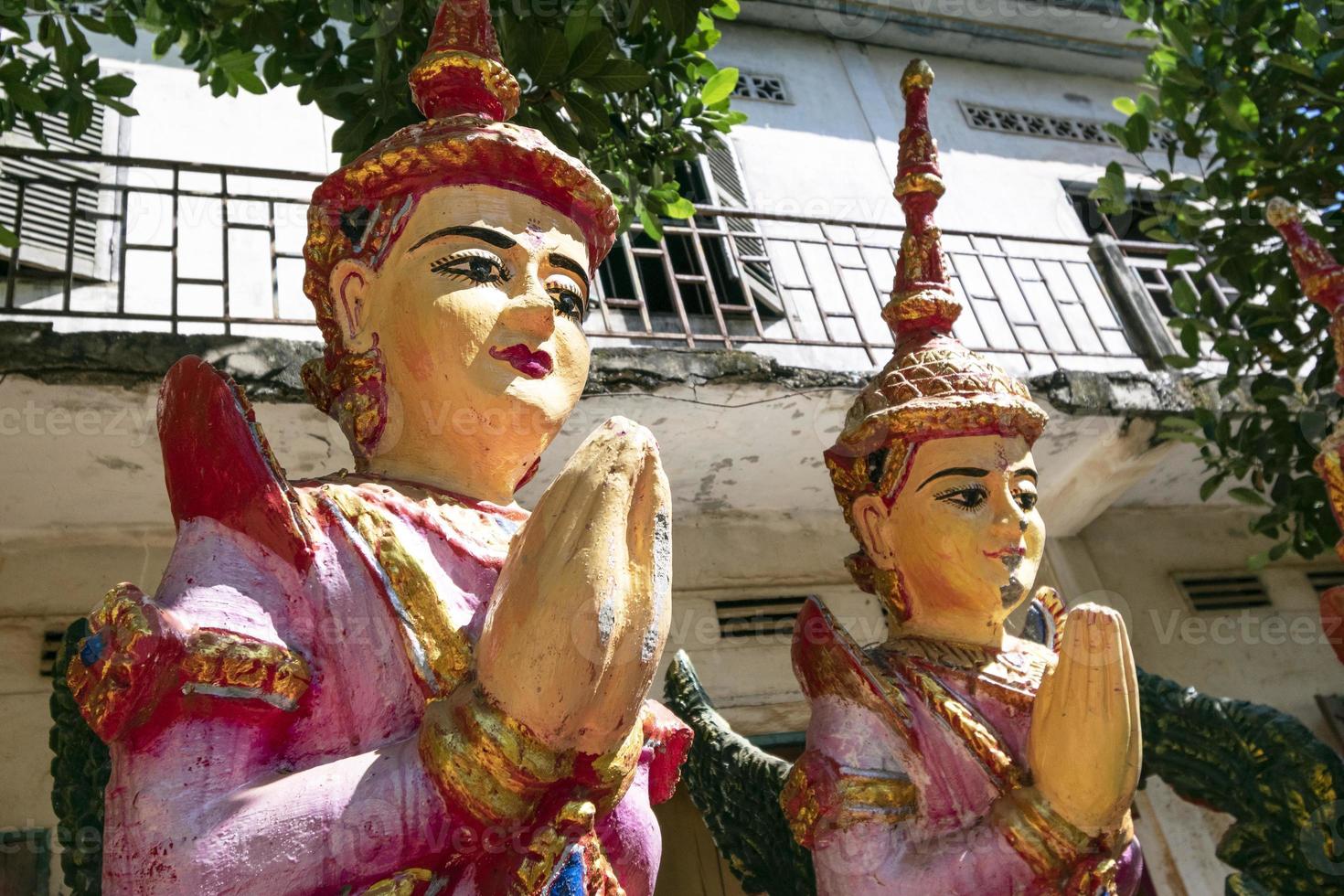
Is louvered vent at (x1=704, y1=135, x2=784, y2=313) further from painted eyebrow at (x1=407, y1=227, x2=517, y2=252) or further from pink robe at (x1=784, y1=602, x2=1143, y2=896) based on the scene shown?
painted eyebrow at (x1=407, y1=227, x2=517, y2=252)

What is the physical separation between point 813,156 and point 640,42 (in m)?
4.08

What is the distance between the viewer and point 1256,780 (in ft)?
7.86

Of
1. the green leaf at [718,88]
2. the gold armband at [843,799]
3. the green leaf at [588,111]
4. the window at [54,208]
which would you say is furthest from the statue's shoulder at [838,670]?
the window at [54,208]

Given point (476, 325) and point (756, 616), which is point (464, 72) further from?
point (756, 616)

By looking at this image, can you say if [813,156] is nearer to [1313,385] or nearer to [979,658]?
[1313,385]

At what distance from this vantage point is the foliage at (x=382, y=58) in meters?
2.99

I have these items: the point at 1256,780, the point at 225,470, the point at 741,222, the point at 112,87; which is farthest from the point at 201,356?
the point at 741,222

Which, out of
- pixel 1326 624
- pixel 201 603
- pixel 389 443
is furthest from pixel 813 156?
pixel 201 603

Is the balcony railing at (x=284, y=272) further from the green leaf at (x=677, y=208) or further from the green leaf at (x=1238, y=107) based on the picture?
the green leaf at (x=1238, y=107)

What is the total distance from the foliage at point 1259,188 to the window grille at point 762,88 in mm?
3487

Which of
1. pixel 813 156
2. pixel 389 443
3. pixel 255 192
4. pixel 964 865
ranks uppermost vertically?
pixel 813 156

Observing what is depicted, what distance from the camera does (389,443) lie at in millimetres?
1946

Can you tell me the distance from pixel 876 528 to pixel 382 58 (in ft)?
5.24

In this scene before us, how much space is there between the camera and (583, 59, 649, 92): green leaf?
3059mm
